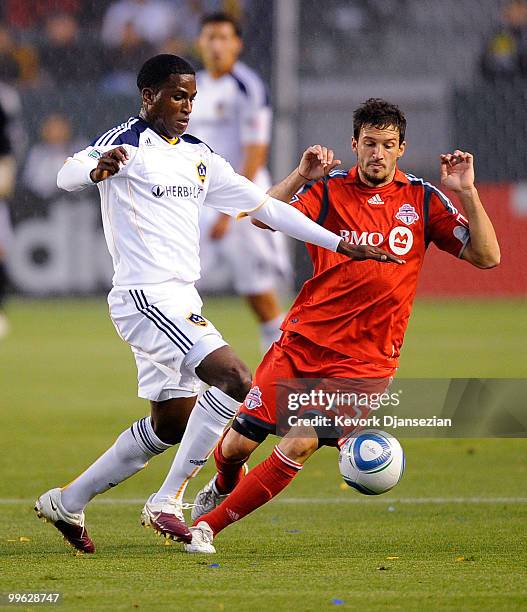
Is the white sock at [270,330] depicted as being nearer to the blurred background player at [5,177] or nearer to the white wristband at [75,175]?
the white wristband at [75,175]

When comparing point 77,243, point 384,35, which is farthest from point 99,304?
point 384,35

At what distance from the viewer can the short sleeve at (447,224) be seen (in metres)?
5.48

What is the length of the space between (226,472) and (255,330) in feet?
31.1

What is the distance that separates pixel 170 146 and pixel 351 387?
1.24 meters

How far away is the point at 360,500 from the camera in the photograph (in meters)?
6.66

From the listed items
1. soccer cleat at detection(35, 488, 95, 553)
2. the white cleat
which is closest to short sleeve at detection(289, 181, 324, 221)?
the white cleat

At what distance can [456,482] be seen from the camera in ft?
23.3

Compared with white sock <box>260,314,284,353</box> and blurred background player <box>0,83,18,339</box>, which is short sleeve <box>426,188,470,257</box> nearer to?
white sock <box>260,314,284,353</box>

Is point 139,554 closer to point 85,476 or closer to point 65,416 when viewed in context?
point 85,476

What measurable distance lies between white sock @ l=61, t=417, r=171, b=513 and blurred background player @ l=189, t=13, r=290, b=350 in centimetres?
433

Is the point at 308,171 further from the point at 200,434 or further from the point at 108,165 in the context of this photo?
the point at 200,434

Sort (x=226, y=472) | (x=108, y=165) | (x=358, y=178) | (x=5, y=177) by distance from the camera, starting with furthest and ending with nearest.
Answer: (x=5, y=177) < (x=226, y=472) < (x=358, y=178) < (x=108, y=165)

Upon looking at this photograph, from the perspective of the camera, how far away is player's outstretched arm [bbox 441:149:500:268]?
539cm

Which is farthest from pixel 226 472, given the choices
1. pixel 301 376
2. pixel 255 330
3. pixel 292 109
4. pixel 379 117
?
pixel 292 109
